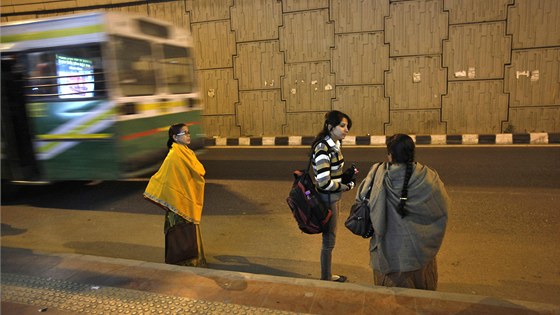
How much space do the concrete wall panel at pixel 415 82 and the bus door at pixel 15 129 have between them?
28.9 feet

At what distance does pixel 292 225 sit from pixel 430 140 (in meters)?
7.08

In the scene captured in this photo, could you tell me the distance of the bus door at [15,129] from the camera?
685cm

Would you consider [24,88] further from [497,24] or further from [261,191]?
[497,24]

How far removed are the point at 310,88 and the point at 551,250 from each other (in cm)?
917

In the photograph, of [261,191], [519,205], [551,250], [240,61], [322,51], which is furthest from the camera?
[240,61]

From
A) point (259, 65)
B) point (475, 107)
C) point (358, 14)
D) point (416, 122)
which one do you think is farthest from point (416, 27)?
point (259, 65)

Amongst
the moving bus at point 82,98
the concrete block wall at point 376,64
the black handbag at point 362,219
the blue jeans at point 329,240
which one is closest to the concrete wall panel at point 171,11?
the concrete block wall at point 376,64

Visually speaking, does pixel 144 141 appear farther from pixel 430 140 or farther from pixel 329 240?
pixel 430 140

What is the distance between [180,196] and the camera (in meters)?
4.05

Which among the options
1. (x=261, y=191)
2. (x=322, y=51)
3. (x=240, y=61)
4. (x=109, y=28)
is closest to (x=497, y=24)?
(x=322, y=51)

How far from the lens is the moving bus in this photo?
20.9ft

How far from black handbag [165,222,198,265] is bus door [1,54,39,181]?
13.4 ft

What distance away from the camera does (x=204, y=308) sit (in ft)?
10.6

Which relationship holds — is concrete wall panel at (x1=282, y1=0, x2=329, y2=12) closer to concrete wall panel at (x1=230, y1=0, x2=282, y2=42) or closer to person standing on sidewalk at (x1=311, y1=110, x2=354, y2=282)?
concrete wall panel at (x1=230, y1=0, x2=282, y2=42)
